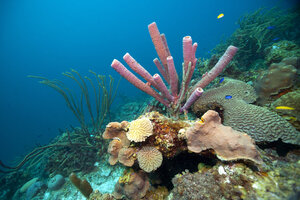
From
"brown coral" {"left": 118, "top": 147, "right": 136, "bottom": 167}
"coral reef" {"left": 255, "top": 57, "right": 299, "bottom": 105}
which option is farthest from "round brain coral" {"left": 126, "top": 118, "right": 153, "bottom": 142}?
"coral reef" {"left": 255, "top": 57, "right": 299, "bottom": 105}

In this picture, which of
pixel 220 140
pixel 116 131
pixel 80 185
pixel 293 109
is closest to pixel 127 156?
pixel 116 131

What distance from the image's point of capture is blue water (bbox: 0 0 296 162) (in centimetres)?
6656

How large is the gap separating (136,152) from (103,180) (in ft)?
9.47

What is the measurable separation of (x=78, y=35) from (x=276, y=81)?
11876 centimetres

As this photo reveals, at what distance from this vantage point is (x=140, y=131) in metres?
1.71

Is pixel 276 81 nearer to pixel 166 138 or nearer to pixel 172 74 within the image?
pixel 172 74

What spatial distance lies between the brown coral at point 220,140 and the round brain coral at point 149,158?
0.48 meters

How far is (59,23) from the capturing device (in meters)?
92.6

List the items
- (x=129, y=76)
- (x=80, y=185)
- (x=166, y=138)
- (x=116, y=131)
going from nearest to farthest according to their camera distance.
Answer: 1. (x=166, y=138)
2. (x=116, y=131)
3. (x=129, y=76)
4. (x=80, y=185)

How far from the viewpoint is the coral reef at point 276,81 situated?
91.9 inches

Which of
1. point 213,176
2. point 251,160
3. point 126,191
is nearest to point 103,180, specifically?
point 126,191

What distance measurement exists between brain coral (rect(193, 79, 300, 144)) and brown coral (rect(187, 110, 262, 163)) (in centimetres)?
39

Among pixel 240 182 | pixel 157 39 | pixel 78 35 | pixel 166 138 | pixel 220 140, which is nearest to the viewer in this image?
pixel 240 182

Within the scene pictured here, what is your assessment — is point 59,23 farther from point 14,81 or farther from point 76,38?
point 14,81
